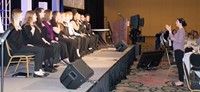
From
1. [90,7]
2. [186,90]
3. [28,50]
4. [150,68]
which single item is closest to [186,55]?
[186,90]

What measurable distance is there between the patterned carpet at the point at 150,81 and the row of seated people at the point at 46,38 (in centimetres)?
123

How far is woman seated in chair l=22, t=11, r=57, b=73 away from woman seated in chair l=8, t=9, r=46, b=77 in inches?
6.3

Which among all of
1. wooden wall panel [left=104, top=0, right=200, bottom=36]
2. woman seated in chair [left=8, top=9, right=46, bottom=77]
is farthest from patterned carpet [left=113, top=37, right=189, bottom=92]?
wooden wall panel [left=104, top=0, right=200, bottom=36]

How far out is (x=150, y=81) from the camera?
644 centimetres

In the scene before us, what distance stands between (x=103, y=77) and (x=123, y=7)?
17.6 meters

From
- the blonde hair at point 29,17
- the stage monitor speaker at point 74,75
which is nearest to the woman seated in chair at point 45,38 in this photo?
the blonde hair at point 29,17

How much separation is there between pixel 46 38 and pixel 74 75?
2129mm

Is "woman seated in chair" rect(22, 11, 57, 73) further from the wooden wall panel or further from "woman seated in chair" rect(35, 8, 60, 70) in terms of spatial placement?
the wooden wall panel

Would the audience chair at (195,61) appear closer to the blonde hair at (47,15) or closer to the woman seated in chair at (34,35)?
the woman seated in chair at (34,35)

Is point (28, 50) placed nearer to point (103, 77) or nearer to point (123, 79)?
point (103, 77)

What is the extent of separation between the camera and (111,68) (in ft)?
19.0

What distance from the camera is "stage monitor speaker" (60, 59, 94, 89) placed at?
4008 millimetres

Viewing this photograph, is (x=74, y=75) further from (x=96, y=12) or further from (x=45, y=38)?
(x=96, y=12)

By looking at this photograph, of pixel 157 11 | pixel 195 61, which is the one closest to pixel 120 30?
pixel 195 61
